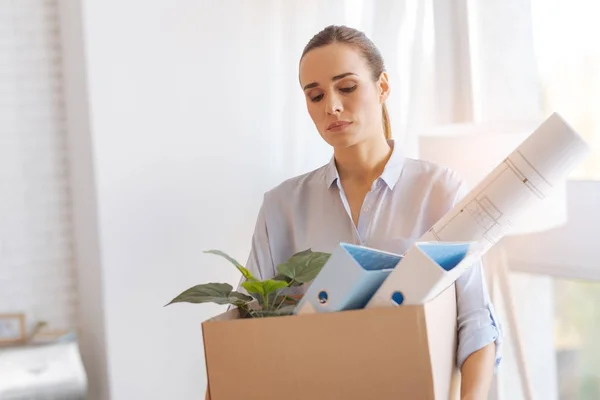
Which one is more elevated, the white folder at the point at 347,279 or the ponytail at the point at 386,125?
the ponytail at the point at 386,125

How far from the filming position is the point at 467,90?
98.3 inches

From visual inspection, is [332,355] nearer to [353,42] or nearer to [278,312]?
[278,312]

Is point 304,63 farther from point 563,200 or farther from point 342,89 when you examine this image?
point 563,200

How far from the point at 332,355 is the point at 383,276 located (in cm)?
12

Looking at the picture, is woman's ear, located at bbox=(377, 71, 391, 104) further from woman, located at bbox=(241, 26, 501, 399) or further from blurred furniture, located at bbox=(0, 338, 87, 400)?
blurred furniture, located at bbox=(0, 338, 87, 400)

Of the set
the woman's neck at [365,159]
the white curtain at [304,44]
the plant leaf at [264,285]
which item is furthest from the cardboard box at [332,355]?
the white curtain at [304,44]

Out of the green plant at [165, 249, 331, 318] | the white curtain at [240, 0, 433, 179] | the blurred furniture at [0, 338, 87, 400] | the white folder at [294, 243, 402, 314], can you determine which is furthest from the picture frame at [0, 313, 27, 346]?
the white folder at [294, 243, 402, 314]

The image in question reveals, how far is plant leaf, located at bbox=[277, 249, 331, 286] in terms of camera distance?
125 centimetres

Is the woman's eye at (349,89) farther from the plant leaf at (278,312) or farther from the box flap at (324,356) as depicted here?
the box flap at (324,356)

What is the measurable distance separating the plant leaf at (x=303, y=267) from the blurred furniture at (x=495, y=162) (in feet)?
2.64

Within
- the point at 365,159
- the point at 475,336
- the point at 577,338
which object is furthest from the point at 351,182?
the point at 577,338

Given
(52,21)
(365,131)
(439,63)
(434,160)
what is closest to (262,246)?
(365,131)

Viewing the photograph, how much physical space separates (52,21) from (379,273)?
1833 millimetres

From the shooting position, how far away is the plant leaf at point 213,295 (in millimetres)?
1210
